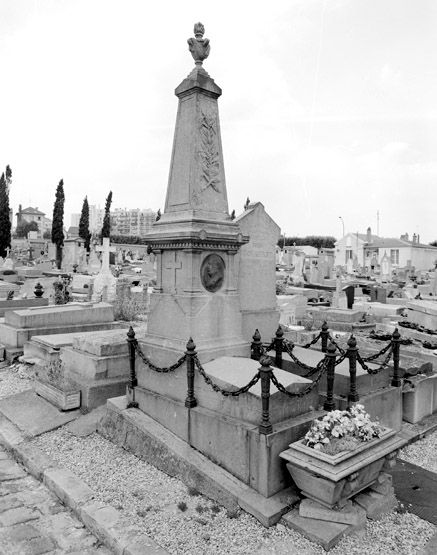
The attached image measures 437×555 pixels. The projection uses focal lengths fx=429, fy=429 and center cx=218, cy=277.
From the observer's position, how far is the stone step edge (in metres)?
3.46

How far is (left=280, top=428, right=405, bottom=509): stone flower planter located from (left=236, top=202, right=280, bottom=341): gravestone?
389cm

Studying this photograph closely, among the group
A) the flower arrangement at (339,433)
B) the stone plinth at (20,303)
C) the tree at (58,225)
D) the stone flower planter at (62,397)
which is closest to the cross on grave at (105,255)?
the stone plinth at (20,303)

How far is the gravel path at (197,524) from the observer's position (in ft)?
11.4

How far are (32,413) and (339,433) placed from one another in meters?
4.46

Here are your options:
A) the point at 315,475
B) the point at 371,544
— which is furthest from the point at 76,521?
the point at 371,544

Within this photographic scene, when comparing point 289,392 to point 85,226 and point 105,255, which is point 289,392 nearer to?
point 105,255

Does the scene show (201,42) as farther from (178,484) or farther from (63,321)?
(63,321)

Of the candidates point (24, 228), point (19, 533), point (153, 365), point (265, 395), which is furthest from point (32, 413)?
point (24, 228)

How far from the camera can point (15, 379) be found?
7859mm

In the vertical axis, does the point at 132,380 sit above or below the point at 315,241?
below

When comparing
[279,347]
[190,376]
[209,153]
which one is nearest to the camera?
[190,376]

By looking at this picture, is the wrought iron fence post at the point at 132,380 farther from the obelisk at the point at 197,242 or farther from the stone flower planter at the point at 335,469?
the stone flower planter at the point at 335,469

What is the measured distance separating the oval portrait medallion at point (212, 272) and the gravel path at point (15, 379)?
3989 mm

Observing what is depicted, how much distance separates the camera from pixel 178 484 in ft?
14.4
